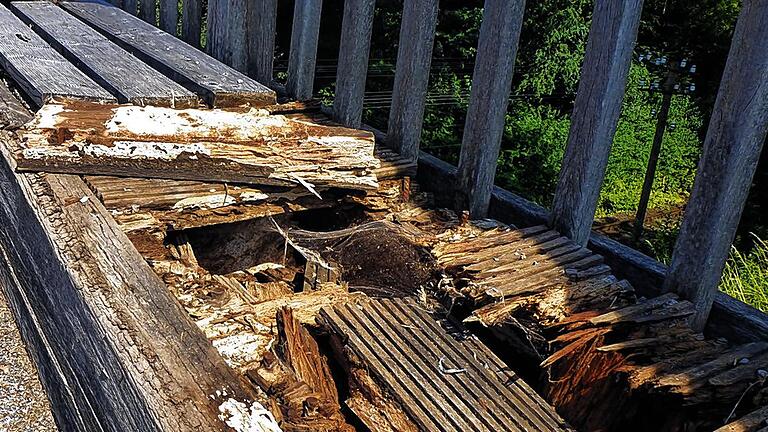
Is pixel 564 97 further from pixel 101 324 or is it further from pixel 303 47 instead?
pixel 101 324

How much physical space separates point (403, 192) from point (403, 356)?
41.3 inches

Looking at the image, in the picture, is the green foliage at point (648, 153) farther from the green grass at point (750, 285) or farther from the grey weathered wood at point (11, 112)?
the grey weathered wood at point (11, 112)

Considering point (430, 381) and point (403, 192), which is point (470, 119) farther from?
point (430, 381)

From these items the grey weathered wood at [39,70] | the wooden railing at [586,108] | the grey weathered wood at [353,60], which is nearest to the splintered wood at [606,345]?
the wooden railing at [586,108]

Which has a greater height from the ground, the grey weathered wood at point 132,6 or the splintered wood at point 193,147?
→ the grey weathered wood at point 132,6

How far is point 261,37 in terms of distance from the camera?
148 inches

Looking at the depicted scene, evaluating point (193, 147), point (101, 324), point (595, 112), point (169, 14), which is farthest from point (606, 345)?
point (169, 14)

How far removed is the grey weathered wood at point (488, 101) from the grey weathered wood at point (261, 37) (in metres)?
1.39

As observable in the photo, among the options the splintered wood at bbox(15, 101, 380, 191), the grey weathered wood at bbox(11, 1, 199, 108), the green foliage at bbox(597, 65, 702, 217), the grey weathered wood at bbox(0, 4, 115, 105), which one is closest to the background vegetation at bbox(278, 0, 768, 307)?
the green foliage at bbox(597, 65, 702, 217)

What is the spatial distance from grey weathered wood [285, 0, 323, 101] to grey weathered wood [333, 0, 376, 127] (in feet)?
0.71

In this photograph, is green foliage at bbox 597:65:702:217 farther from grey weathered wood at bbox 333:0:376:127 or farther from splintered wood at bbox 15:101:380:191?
splintered wood at bbox 15:101:380:191

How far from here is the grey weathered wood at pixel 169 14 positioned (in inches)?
176

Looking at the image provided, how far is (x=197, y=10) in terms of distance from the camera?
4.36 m

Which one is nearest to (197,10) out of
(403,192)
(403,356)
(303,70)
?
(303,70)
